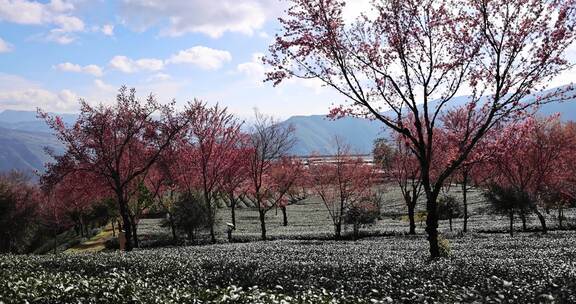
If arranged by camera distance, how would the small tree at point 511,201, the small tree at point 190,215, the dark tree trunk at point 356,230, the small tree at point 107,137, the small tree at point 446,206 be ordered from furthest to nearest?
the small tree at point 446,206 < the dark tree trunk at point 356,230 < the small tree at point 190,215 < the small tree at point 511,201 < the small tree at point 107,137

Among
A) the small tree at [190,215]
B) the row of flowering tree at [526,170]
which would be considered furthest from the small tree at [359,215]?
the small tree at [190,215]

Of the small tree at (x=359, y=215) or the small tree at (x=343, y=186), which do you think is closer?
the small tree at (x=359, y=215)

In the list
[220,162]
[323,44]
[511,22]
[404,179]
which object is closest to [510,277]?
[511,22]

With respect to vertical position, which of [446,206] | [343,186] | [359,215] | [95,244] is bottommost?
[95,244]

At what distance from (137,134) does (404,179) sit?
21.8 meters

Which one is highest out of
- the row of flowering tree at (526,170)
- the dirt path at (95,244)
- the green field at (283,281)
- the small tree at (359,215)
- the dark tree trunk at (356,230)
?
the row of flowering tree at (526,170)

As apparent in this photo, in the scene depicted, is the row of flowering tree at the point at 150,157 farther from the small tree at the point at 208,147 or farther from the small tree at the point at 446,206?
the small tree at the point at 446,206

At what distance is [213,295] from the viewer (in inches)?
307

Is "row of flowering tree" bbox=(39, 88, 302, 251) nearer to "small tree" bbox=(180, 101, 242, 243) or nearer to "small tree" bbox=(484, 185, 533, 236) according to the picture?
"small tree" bbox=(180, 101, 242, 243)

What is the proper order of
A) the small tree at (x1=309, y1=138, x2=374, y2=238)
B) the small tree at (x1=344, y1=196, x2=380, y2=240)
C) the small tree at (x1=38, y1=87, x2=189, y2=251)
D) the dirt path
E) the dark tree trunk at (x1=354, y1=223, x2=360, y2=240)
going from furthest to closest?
1. the dirt path
2. the small tree at (x1=309, y1=138, x2=374, y2=238)
3. the small tree at (x1=344, y1=196, x2=380, y2=240)
4. the dark tree trunk at (x1=354, y1=223, x2=360, y2=240)
5. the small tree at (x1=38, y1=87, x2=189, y2=251)

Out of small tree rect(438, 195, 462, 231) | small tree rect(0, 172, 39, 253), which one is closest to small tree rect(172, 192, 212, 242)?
small tree rect(0, 172, 39, 253)

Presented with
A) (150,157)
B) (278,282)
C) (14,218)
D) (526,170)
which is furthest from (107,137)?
(526,170)

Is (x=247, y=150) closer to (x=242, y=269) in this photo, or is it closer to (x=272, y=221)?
(x=272, y=221)

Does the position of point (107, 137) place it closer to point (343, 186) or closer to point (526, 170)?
point (343, 186)
